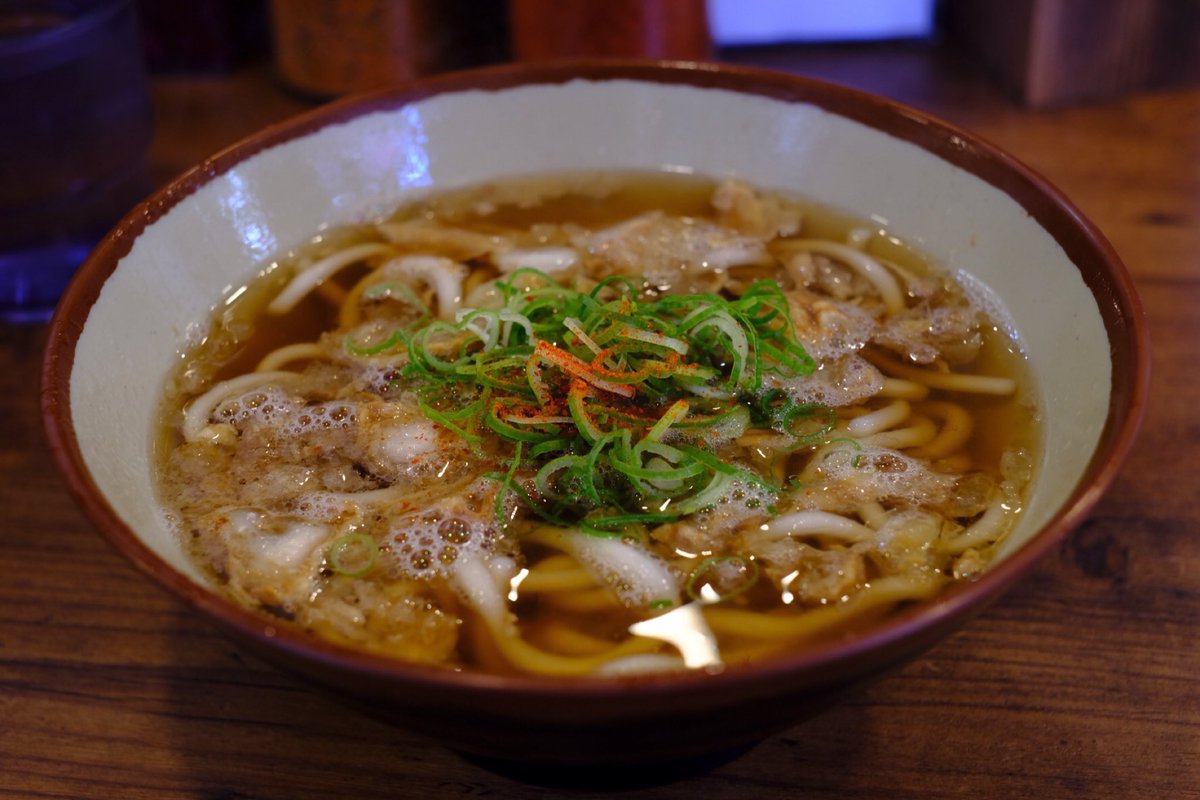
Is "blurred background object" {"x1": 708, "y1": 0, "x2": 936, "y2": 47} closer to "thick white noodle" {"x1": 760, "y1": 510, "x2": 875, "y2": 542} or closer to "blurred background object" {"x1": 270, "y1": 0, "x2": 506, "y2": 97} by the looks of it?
"blurred background object" {"x1": 270, "y1": 0, "x2": 506, "y2": 97}

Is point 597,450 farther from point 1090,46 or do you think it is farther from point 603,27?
point 1090,46

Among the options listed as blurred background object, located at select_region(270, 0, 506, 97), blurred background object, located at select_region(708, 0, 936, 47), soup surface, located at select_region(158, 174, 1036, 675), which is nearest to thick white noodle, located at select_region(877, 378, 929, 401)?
soup surface, located at select_region(158, 174, 1036, 675)

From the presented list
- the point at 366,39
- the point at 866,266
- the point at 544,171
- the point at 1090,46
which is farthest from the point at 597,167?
the point at 1090,46

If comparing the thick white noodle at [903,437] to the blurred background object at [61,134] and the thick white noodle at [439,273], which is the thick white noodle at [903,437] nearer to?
the thick white noodle at [439,273]

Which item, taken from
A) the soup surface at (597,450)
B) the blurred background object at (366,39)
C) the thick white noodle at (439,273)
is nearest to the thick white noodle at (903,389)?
the soup surface at (597,450)

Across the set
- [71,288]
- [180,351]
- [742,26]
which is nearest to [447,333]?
[180,351]
